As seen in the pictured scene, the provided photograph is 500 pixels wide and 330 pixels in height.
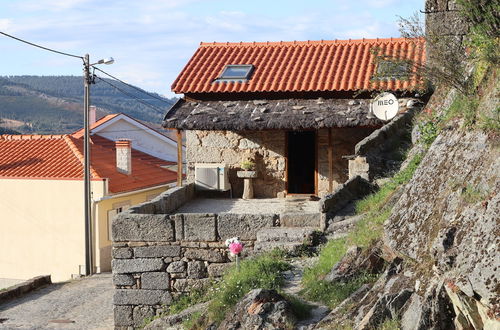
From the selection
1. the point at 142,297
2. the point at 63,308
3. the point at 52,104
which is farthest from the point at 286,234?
the point at 52,104

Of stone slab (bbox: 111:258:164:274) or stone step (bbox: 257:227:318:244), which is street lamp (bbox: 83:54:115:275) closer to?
stone slab (bbox: 111:258:164:274)

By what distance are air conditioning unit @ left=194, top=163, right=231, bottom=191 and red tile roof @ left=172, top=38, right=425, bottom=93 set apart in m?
1.69

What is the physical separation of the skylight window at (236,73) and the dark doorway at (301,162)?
1656mm

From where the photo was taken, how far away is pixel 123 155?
67.3 ft

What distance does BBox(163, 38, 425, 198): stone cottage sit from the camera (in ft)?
42.5

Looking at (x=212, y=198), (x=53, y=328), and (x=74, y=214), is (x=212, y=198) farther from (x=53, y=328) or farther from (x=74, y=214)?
(x=74, y=214)

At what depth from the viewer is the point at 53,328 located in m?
11.0

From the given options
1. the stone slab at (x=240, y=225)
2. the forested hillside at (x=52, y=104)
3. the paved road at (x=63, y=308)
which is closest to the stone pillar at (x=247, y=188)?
the paved road at (x=63, y=308)

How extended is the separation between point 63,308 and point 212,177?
377 cm

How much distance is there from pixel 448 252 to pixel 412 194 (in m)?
1.18

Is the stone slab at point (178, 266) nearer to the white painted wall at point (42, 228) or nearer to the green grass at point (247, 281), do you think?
the green grass at point (247, 281)

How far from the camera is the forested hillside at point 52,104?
71.0 meters

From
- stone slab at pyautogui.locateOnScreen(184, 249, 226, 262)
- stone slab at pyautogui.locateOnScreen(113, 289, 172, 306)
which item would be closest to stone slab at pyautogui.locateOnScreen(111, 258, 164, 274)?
stone slab at pyautogui.locateOnScreen(113, 289, 172, 306)

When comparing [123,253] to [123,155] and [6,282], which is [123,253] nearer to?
[6,282]
